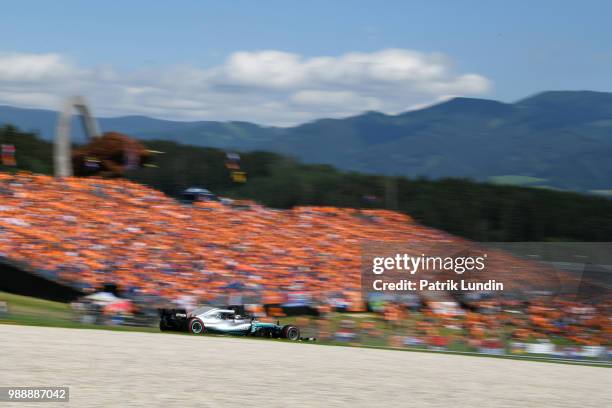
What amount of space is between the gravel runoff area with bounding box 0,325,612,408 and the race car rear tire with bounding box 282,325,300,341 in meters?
1.82

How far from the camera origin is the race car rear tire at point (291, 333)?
12.8 meters

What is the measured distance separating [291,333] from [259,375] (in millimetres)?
5387

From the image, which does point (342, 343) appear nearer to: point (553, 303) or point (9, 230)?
point (553, 303)

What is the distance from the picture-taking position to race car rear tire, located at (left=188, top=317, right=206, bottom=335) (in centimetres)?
1251

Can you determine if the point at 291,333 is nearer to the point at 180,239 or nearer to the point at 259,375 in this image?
the point at 259,375

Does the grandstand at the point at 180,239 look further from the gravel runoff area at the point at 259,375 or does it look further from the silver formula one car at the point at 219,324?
the gravel runoff area at the point at 259,375

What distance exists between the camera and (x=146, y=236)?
20656mm

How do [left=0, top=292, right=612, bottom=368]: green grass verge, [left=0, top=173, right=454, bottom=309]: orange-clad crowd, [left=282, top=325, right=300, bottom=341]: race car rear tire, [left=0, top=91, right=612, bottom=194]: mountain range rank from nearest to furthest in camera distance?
[left=0, top=292, right=612, bottom=368]: green grass verge, [left=282, top=325, right=300, bottom=341]: race car rear tire, [left=0, top=173, right=454, bottom=309]: orange-clad crowd, [left=0, top=91, right=612, bottom=194]: mountain range

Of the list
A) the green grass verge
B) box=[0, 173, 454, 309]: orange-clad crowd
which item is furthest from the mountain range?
the green grass verge

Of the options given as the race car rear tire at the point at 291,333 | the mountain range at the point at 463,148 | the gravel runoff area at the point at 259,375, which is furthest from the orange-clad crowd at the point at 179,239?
the mountain range at the point at 463,148

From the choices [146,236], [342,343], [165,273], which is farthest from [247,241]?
[342,343]

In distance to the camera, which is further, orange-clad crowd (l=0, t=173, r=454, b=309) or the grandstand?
orange-clad crowd (l=0, t=173, r=454, b=309)

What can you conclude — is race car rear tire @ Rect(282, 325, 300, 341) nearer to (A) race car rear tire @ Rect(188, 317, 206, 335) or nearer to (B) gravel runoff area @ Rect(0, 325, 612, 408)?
(A) race car rear tire @ Rect(188, 317, 206, 335)

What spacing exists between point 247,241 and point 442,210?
845 cm
